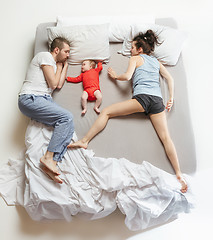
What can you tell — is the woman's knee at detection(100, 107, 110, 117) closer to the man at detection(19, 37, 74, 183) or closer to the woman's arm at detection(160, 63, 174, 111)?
the man at detection(19, 37, 74, 183)

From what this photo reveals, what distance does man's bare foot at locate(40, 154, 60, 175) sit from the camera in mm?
1617

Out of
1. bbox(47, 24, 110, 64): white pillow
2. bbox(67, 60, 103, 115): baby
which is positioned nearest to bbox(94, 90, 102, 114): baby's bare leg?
bbox(67, 60, 103, 115): baby

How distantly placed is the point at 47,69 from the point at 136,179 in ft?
3.35

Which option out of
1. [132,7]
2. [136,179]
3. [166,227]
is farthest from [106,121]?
[132,7]

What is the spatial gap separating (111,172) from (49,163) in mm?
410

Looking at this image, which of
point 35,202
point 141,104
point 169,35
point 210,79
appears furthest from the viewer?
point 210,79

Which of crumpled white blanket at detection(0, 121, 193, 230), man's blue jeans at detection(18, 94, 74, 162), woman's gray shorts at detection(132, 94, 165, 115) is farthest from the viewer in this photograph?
woman's gray shorts at detection(132, 94, 165, 115)

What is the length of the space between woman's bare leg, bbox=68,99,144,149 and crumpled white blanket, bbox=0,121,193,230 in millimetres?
134

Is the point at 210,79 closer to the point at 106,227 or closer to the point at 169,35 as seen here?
the point at 169,35

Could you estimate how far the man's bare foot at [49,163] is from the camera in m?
1.62

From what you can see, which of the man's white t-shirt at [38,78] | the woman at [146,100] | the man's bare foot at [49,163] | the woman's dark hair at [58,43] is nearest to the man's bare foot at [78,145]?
the woman at [146,100]

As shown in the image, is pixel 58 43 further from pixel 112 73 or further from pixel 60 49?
pixel 112 73

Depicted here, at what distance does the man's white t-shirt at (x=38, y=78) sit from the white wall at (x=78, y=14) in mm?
347

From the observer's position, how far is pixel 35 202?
1577 millimetres
